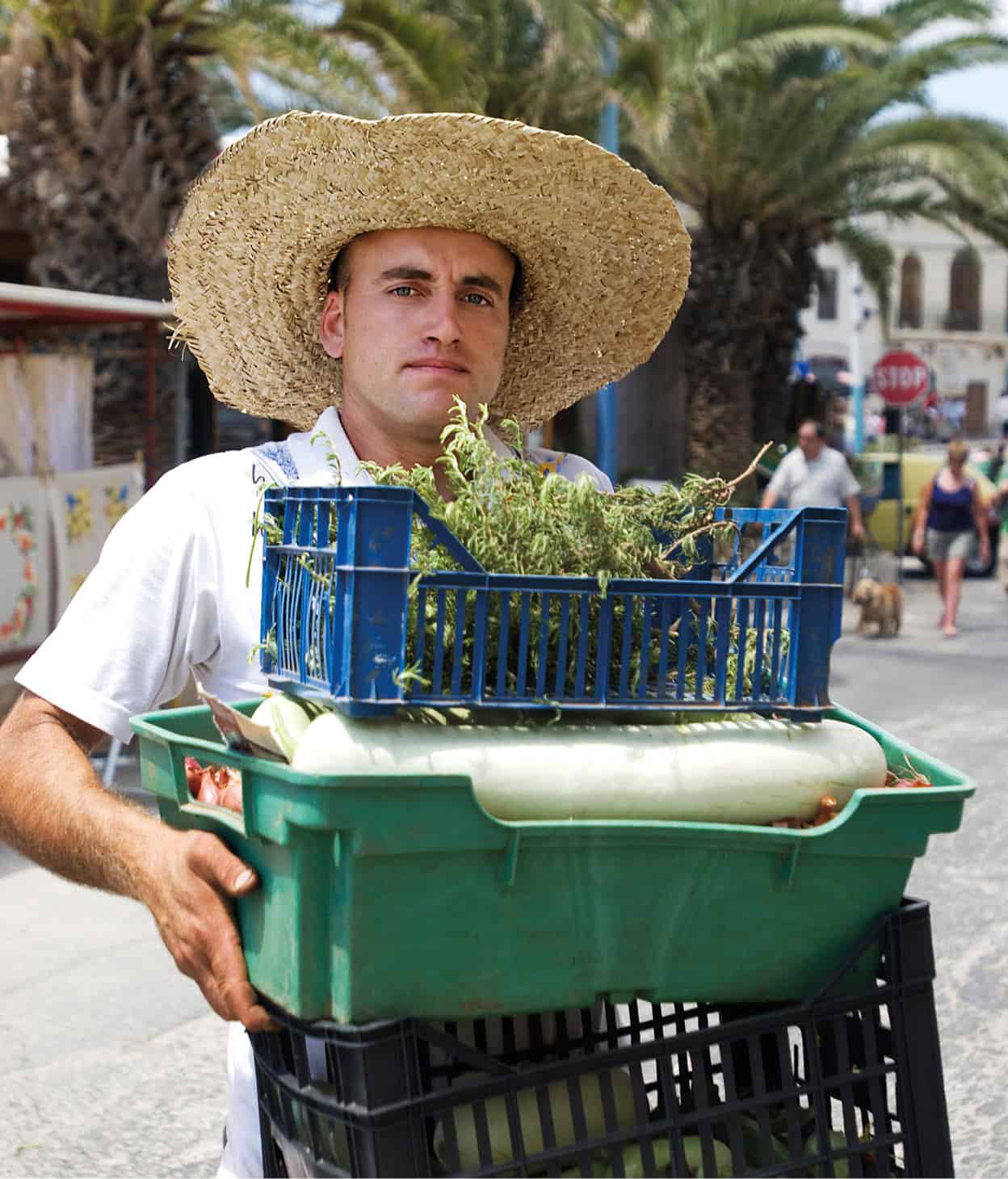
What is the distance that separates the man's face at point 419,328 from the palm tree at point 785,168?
12.2 metres

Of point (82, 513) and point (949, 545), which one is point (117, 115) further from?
point (949, 545)

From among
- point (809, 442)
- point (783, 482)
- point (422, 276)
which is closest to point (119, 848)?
point (422, 276)

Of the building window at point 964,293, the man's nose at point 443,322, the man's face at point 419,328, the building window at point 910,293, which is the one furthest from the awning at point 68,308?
the building window at point 964,293

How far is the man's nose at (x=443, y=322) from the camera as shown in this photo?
7.13 ft

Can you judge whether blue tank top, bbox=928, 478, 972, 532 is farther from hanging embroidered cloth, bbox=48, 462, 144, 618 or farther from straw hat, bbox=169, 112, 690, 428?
straw hat, bbox=169, 112, 690, 428

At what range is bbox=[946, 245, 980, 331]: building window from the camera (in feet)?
199

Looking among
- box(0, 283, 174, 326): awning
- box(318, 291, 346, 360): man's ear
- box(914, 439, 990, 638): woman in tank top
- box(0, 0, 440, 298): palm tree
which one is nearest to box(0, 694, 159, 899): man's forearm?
box(318, 291, 346, 360): man's ear

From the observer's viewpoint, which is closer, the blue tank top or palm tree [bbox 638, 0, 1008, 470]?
the blue tank top

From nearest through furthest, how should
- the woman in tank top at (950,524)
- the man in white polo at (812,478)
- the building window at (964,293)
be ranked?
the man in white polo at (812,478) → the woman in tank top at (950,524) → the building window at (964,293)

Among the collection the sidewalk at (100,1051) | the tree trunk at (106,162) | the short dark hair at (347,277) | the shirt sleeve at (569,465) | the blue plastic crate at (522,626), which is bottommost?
the sidewalk at (100,1051)

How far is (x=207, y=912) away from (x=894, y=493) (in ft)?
57.8

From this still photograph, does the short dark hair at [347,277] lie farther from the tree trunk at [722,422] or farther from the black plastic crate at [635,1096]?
the tree trunk at [722,422]

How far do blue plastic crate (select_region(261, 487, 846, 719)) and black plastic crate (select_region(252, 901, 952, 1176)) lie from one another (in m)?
0.30

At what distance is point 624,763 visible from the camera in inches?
57.7
